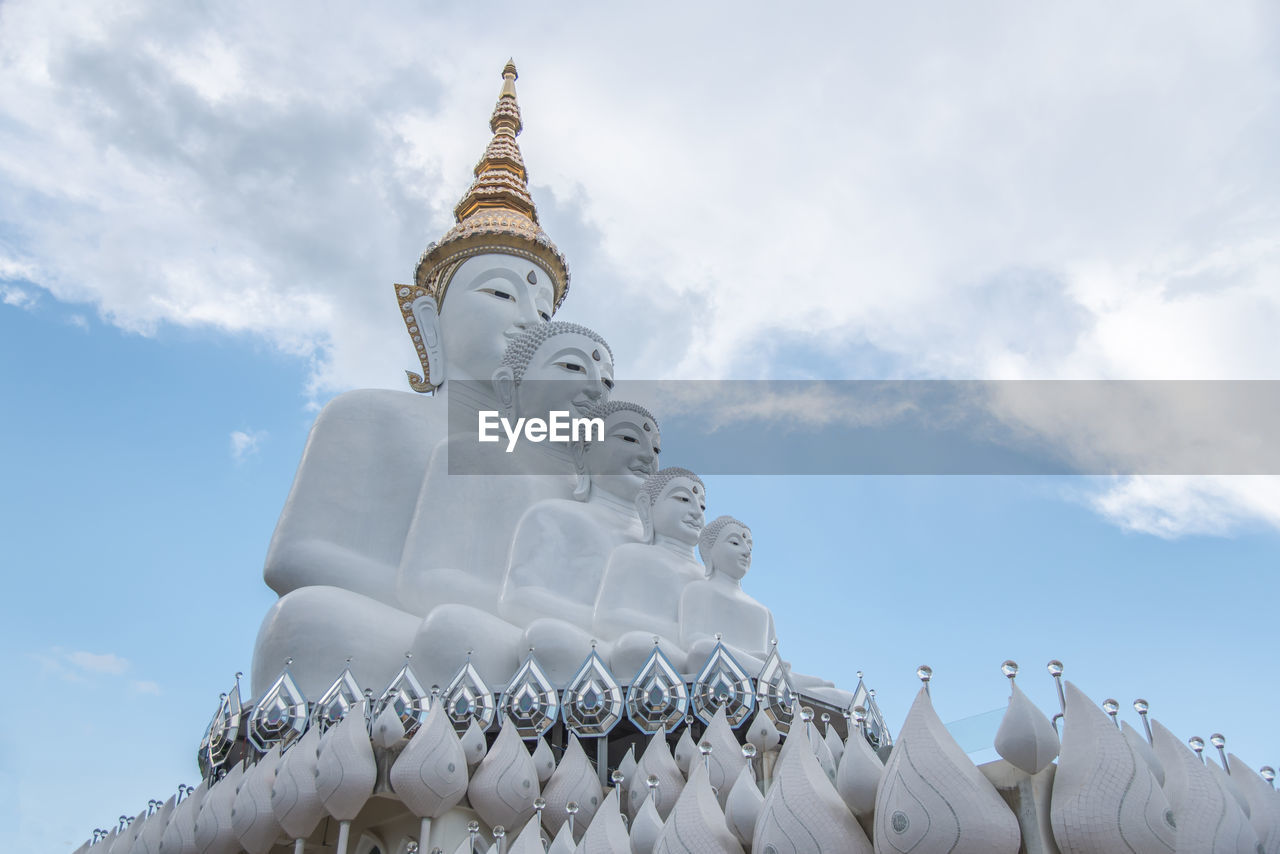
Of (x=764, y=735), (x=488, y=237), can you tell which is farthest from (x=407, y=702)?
(x=488, y=237)

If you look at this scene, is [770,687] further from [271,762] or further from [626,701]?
[271,762]

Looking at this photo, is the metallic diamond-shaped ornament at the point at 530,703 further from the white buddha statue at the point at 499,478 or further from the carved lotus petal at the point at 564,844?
the carved lotus petal at the point at 564,844

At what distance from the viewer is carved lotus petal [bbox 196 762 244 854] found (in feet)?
32.6

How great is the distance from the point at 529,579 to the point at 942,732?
8.00 metres

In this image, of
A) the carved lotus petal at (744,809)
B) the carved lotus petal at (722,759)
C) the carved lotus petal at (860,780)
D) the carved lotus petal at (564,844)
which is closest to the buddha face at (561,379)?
the carved lotus petal at (722,759)

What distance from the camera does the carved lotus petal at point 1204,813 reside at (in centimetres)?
463

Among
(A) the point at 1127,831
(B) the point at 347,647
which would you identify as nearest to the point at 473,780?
(B) the point at 347,647

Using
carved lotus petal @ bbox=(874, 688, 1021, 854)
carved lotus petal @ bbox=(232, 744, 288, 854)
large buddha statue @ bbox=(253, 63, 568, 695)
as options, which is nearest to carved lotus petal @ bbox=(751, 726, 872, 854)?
carved lotus petal @ bbox=(874, 688, 1021, 854)

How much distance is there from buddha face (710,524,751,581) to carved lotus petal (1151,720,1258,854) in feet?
25.0

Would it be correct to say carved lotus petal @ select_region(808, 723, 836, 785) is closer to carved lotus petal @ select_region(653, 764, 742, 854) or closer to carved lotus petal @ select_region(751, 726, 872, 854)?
carved lotus petal @ select_region(653, 764, 742, 854)

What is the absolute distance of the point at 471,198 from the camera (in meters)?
18.3

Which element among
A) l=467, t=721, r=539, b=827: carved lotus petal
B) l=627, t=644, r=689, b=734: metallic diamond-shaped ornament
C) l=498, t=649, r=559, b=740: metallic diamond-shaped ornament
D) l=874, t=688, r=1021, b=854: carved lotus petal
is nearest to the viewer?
l=874, t=688, r=1021, b=854: carved lotus petal

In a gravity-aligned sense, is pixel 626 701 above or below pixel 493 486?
below

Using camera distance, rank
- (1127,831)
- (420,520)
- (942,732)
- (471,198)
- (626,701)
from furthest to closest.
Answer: (471,198) → (420,520) → (626,701) → (942,732) → (1127,831)
